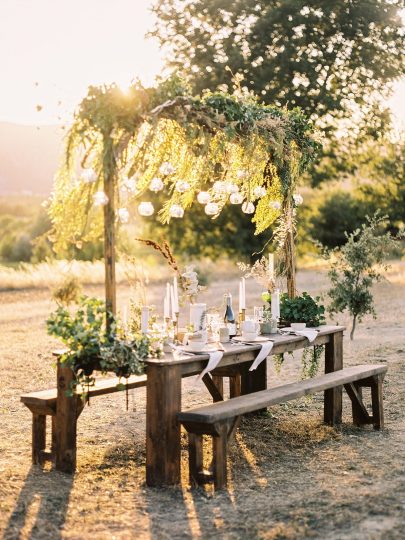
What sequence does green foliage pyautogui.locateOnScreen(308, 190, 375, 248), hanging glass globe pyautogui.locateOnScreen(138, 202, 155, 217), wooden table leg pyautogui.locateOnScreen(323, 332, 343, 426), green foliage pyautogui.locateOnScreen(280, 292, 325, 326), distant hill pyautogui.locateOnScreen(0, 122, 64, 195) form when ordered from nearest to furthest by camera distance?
1. hanging glass globe pyautogui.locateOnScreen(138, 202, 155, 217)
2. wooden table leg pyautogui.locateOnScreen(323, 332, 343, 426)
3. green foliage pyautogui.locateOnScreen(280, 292, 325, 326)
4. green foliage pyautogui.locateOnScreen(308, 190, 375, 248)
5. distant hill pyautogui.locateOnScreen(0, 122, 64, 195)

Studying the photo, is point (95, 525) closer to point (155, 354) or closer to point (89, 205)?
point (155, 354)

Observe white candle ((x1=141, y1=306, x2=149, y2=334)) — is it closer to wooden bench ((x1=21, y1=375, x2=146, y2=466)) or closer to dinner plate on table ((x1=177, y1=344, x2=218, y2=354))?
dinner plate on table ((x1=177, y1=344, x2=218, y2=354))

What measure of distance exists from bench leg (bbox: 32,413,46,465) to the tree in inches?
610

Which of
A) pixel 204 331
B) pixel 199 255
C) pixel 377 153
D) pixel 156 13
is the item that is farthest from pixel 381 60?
pixel 204 331

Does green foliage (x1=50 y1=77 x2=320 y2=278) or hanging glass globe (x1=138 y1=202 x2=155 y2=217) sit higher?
green foliage (x1=50 y1=77 x2=320 y2=278)

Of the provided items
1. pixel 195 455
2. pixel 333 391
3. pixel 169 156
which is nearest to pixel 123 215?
pixel 169 156

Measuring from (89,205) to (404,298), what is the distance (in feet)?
51.0

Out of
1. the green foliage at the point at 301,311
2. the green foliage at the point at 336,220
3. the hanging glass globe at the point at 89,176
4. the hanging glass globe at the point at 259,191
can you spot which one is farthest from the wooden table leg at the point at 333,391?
the green foliage at the point at 336,220

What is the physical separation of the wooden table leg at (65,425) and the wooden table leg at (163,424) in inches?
27.8

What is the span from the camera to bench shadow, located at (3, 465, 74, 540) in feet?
17.9

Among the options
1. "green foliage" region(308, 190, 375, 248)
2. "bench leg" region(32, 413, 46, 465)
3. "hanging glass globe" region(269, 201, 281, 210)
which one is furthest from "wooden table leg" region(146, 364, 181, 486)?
"green foliage" region(308, 190, 375, 248)

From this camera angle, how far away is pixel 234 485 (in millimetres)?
6457

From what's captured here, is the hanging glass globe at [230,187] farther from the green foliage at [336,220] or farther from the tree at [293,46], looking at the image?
the green foliage at [336,220]

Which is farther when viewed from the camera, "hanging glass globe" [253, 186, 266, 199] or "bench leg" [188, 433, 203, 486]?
"hanging glass globe" [253, 186, 266, 199]
